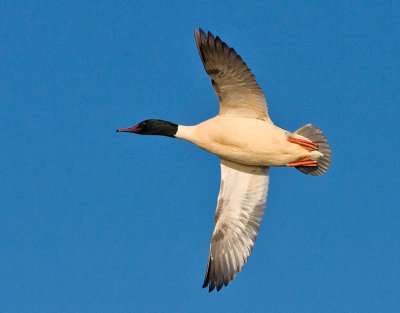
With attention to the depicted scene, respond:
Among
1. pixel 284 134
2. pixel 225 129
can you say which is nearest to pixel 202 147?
pixel 225 129

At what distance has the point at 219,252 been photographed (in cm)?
1354

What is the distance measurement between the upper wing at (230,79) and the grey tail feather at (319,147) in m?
1.00

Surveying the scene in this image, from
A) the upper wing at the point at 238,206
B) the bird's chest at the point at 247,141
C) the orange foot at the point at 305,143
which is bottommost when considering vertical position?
the upper wing at the point at 238,206

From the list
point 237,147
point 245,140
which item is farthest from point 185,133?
point 245,140

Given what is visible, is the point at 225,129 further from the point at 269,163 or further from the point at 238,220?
the point at 238,220

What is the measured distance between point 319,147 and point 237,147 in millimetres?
1633

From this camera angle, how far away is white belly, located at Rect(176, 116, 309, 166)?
12695mm

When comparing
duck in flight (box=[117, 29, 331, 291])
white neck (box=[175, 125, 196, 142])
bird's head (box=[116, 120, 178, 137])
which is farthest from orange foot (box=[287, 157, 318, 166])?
bird's head (box=[116, 120, 178, 137])

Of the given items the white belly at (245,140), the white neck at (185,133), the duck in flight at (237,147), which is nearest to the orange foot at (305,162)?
the duck in flight at (237,147)

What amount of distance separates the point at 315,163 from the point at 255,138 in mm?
1331

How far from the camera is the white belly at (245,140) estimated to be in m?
12.7

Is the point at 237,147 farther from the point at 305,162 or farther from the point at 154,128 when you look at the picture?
the point at 154,128

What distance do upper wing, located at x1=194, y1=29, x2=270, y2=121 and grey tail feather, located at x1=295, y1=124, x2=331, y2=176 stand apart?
100cm

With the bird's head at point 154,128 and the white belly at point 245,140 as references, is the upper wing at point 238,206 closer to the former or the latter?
the white belly at point 245,140
